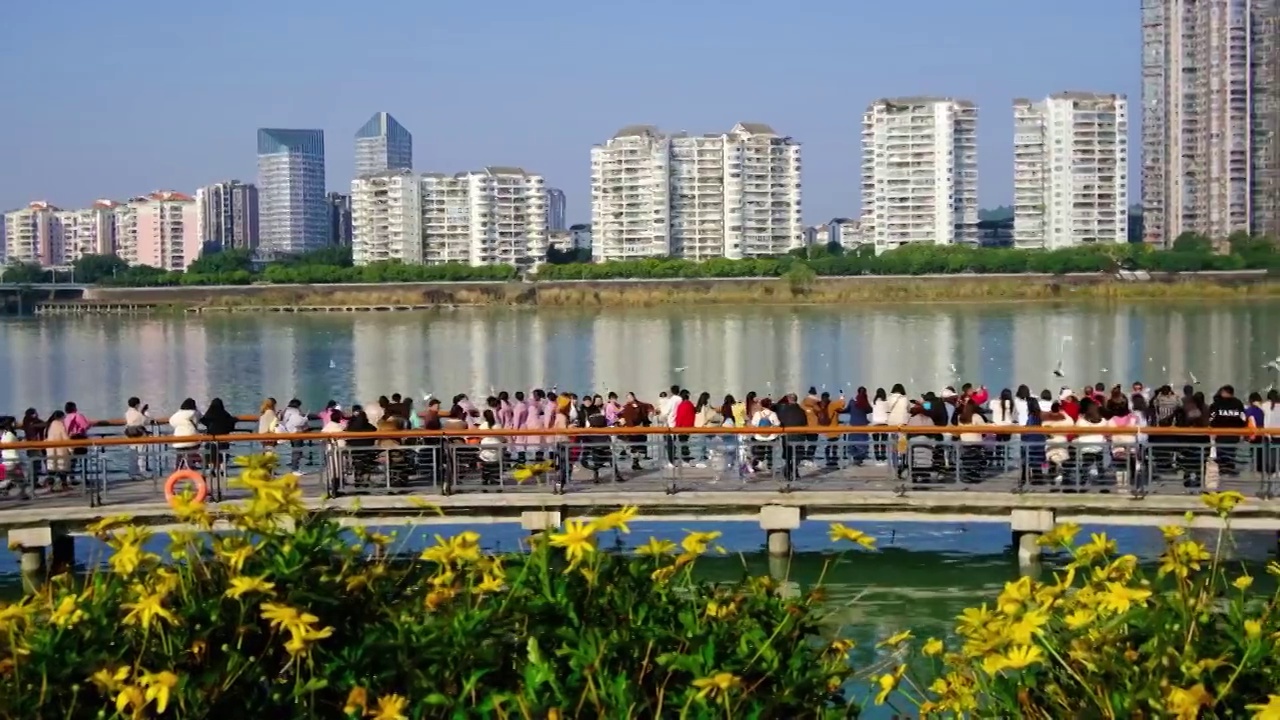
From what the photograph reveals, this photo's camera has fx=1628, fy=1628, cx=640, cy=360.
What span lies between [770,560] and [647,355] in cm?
4453

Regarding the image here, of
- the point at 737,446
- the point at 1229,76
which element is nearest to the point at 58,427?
the point at 737,446

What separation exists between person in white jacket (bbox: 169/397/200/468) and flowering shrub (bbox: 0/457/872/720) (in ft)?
34.7

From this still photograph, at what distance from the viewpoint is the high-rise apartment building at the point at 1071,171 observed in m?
162

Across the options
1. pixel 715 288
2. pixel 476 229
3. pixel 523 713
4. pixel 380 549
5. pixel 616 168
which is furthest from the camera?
pixel 476 229

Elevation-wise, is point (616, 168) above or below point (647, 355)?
above

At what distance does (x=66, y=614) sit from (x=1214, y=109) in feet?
499

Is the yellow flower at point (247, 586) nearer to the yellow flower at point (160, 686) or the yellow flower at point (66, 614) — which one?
the yellow flower at point (160, 686)

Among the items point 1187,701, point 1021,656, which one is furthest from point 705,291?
point 1187,701

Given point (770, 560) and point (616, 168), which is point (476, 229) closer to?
point (616, 168)

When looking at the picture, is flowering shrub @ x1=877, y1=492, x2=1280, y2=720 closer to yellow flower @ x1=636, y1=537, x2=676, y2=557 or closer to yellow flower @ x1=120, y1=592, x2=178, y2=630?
yellow flower @ x1=636, y1=537, x2=676, y2=557

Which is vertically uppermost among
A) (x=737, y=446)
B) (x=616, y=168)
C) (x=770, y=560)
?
(x=616, y=168)

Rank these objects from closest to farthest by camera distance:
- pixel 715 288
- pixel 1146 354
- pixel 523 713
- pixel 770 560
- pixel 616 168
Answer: pixel 523 713
pixel 770 560
pixel 1146 354
pixel 715 288
pixel 616 168

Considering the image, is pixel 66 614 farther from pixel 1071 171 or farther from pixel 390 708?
pixel 1071 171

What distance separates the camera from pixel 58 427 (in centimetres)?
1656
